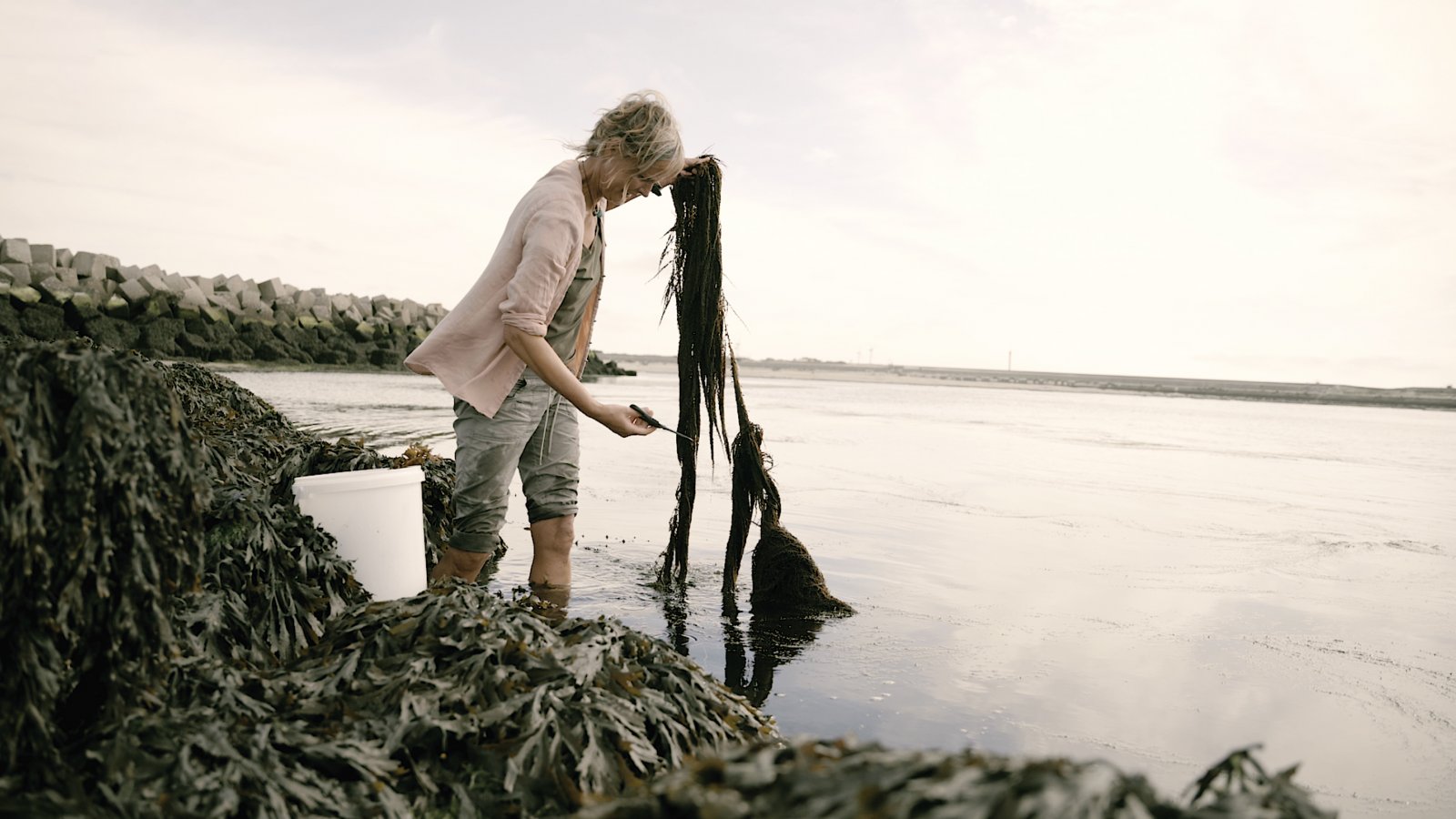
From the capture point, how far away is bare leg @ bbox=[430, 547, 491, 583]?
3814 millimetres

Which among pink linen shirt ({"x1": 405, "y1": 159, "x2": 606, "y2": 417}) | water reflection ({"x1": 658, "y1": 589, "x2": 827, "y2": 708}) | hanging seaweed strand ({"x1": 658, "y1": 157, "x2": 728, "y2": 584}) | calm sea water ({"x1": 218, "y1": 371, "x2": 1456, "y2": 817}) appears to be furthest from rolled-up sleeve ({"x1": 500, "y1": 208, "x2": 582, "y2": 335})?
calm sea water ({"x1": 218, "y1": 371, "x2": 1456, "y2": 817})

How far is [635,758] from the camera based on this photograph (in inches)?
89.4

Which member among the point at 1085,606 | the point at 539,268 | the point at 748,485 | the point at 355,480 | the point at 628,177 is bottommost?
the point at 1085,606

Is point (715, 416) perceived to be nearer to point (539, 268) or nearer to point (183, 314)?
point (539, 268)

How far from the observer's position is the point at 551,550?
4145 millimetres

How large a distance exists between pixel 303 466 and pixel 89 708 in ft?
11.2

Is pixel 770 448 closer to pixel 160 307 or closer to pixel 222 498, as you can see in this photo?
pixel 222 498

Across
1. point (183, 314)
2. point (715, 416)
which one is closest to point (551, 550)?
point (715, 416)

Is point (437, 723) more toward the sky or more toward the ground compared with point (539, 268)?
more toward the ground

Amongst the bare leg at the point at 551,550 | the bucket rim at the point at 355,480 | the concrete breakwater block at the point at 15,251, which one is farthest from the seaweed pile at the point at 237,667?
the concrete breakwater block at the point at 15,251

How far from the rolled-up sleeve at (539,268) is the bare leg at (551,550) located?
39.2 inches

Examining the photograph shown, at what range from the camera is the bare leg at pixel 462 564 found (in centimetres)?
381

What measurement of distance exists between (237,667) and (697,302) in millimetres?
2670

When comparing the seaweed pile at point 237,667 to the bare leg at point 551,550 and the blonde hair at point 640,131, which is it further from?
the blonde hair at point 640,131
